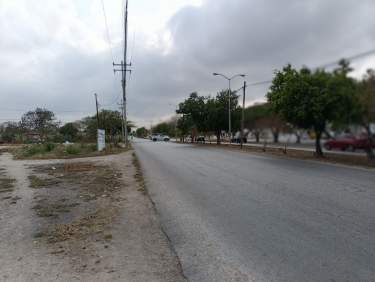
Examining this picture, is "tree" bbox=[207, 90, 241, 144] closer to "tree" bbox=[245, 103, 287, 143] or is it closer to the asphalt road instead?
"tree" bbox=[245, 103, 287, 143]

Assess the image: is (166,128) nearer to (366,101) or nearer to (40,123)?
(40,123)

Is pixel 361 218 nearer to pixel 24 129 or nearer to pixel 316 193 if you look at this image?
pixel 316 193

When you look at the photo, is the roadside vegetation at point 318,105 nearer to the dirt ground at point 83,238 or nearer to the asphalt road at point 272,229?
the asphalt road at point 272,229

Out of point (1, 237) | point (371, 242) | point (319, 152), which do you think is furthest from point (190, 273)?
point (319, 152)

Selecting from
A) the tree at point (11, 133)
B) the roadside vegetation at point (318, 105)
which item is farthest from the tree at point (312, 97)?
the tree at point (11, 133)

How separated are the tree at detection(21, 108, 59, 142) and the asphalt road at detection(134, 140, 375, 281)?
5171 centimetres

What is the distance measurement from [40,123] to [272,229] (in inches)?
2265

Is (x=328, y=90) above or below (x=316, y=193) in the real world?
above

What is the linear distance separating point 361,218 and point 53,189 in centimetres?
876

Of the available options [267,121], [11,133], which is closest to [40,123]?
[11,133]

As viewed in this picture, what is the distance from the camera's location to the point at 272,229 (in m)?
6.01

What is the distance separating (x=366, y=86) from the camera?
17.4 m

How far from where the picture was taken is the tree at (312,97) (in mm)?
20219

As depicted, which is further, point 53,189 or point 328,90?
point 328,90
